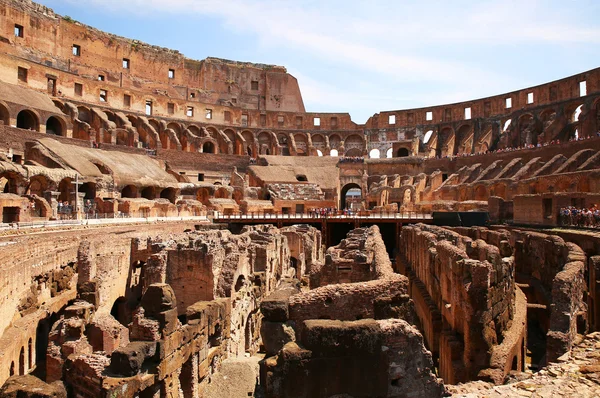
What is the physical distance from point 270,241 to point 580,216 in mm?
12822

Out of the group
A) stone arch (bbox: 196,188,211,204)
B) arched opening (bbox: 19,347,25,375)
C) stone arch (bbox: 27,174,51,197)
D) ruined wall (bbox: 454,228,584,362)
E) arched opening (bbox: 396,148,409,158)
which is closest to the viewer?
ruined wall (bbox: 454,228,584,362)

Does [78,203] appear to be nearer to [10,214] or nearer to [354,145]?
[10,214]

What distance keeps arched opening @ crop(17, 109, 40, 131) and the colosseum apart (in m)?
0.46

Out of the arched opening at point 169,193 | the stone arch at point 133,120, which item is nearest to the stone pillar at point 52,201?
the arched opening at point 169,193

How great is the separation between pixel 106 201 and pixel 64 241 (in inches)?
470

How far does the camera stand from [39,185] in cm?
2522

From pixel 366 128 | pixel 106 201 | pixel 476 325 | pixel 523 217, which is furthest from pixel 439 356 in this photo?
pixel 366 128

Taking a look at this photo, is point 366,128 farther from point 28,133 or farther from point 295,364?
point 295,364

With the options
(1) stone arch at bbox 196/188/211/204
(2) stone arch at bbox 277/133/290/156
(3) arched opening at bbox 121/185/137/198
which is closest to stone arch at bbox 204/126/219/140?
(2) stone arch at bbox 277/133/290/156

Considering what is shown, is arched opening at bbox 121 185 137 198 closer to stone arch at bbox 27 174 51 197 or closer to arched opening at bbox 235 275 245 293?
stone arch at bbox 27 174 51 197

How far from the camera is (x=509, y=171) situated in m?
36.8

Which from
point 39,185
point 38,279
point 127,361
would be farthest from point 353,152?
point 127,361

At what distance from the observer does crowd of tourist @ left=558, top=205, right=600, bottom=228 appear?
59.0ft

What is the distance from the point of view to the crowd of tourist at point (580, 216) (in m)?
18.0
